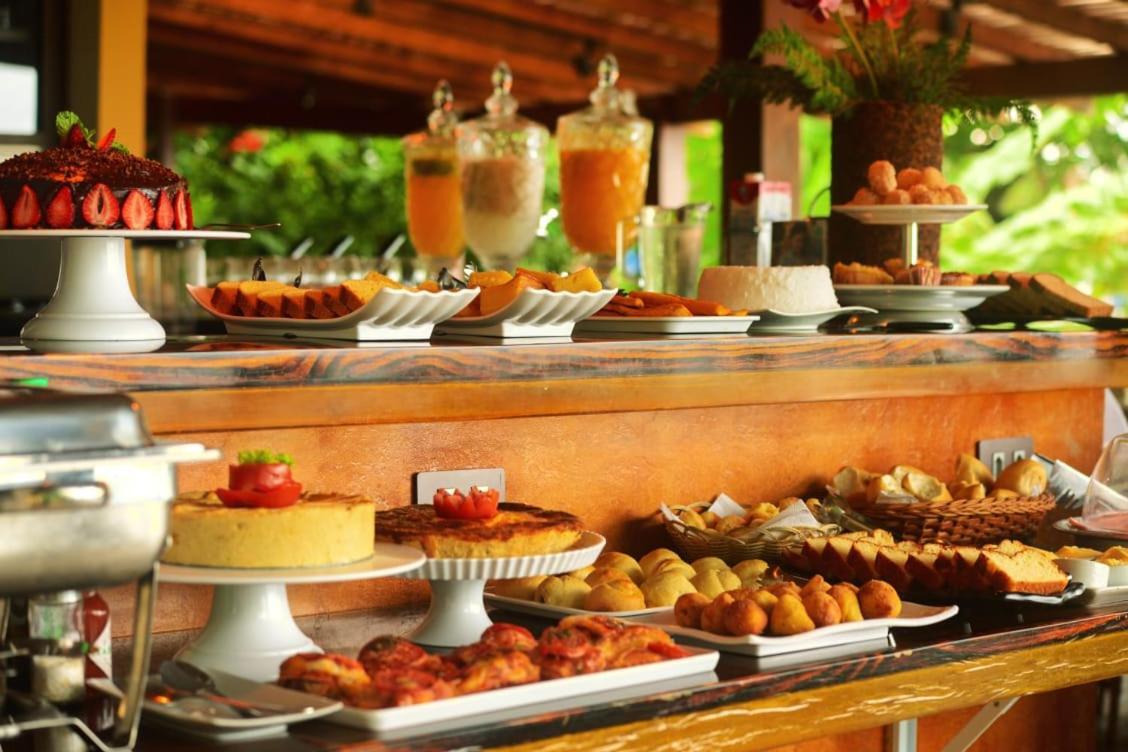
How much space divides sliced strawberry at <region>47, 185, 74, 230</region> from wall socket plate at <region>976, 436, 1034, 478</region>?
Result: 70.1 inches

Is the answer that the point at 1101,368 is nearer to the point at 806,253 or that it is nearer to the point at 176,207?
the point at 806,253

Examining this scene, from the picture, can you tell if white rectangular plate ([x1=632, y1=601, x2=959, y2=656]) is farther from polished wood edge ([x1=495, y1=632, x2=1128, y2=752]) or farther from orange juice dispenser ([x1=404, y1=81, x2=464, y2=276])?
orange juice dispenser ([x1=404, y1=81, x2=464, y2=276])

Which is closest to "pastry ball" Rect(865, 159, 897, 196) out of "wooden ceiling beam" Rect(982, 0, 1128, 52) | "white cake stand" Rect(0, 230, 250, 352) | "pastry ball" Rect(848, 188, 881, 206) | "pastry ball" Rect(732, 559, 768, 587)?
"pastry ball" Rect(848, 188, 881, 206)

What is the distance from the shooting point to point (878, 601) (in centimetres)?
202

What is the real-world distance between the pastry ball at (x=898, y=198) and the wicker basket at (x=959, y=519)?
1.86 ft

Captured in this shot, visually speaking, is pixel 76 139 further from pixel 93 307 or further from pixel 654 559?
pixel 654 559

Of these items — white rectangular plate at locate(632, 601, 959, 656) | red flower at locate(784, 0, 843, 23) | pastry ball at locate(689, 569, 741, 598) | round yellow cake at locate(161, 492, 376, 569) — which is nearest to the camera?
round yellow cake at locate(161, 492, 376, 569)

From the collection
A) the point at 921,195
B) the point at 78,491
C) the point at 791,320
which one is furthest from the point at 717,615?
the point at 921,195

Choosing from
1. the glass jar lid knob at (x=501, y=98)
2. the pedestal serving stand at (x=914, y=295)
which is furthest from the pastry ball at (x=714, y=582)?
the glass jar lid knob at (x=501, y=98)

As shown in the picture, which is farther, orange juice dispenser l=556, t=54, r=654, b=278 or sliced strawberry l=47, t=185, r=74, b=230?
orange juice dispenser l=556, t=54, r=654, b=278

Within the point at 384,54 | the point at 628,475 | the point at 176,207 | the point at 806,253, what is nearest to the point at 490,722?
the point at 176,207

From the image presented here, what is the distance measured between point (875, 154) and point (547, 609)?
1.38 metres

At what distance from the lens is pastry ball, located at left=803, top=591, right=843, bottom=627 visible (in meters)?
1.95

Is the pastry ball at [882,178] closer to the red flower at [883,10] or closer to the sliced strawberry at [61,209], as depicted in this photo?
the red flower at [883,10]
